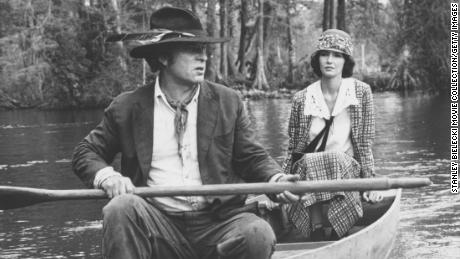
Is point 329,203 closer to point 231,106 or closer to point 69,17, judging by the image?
point 231,106

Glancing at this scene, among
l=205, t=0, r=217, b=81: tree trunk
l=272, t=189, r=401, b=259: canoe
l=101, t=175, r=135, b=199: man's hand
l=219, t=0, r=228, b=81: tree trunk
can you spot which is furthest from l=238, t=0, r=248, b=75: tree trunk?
l=101, t=175, r=135, b=199: man's hand

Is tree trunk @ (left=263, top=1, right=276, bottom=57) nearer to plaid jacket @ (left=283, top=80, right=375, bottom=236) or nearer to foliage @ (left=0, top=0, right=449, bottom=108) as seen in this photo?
foliage @ (left=0, top=0, right=449, bottom=108)

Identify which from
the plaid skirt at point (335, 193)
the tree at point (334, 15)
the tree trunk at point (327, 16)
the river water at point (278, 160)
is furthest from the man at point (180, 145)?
the tree trunk at point (327, 16)

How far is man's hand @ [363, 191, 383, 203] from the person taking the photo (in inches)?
213

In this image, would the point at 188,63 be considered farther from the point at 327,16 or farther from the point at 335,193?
the point at 327,16

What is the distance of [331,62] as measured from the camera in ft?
17.6

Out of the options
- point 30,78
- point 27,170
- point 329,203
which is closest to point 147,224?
point 329,203

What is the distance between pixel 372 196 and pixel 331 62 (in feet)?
3.12

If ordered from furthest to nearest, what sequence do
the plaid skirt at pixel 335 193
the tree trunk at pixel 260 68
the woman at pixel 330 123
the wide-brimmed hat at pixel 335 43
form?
the tree trunk at pixel 260 68 < the wide-brimmed hat at pixel 335 43 < the woman at pixel 330 123 < the plaid skirt at pixel 335 193

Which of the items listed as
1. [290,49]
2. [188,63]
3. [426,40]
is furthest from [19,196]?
[290,49]

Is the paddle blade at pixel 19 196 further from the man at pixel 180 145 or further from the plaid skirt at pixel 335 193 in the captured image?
the plaid skirt at pixel 335 193

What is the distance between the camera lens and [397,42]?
2777 centimetres

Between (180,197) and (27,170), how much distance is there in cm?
802

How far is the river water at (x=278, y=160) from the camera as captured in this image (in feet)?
20.7
